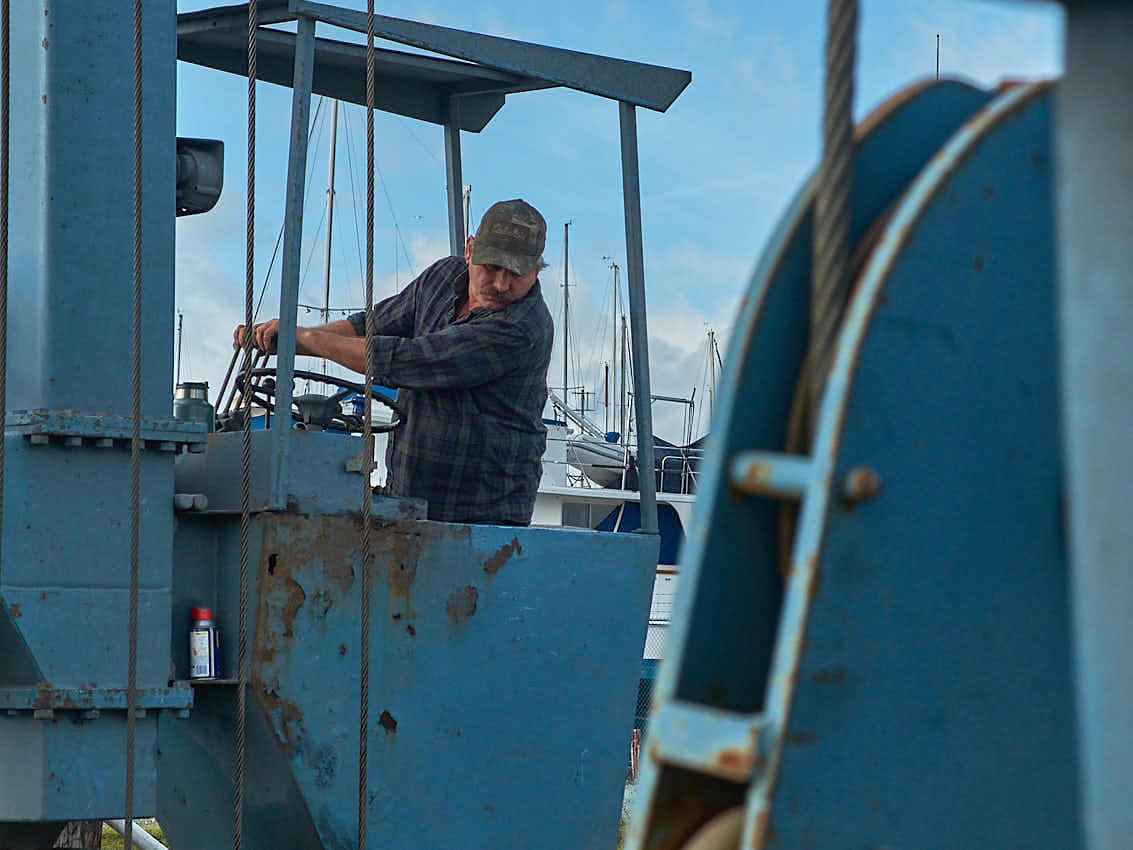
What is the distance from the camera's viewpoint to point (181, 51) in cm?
489

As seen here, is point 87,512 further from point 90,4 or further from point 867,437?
point 867,437

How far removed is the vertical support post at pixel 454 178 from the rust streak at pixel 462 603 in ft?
6.16

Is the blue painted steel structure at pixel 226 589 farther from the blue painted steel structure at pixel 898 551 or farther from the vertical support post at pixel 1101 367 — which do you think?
the vertical support post at pixel 1101 367

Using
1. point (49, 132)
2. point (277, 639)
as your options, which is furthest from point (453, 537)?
point (49, 132)

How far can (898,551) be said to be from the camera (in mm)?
1444

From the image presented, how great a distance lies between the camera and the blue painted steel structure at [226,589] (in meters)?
3.52

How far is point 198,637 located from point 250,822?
23.5 inches

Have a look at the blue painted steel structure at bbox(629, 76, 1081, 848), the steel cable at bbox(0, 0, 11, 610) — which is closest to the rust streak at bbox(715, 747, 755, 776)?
the blue painted steel structure at bbox(629, 76, 1081, 848)

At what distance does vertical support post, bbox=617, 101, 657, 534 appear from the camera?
5.03 metres

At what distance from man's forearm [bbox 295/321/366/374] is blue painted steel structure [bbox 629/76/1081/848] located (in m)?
2.81

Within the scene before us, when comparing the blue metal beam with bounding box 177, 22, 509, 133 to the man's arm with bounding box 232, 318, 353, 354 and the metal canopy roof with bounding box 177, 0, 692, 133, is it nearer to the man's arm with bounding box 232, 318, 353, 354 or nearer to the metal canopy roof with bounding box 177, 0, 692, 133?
the metal canopy roof with bounding box 177, 0, 692, 133

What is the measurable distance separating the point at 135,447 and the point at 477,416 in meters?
1.32

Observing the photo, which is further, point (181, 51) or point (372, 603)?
point (181, 51)

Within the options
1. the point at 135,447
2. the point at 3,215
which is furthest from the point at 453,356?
the point at 3,215
